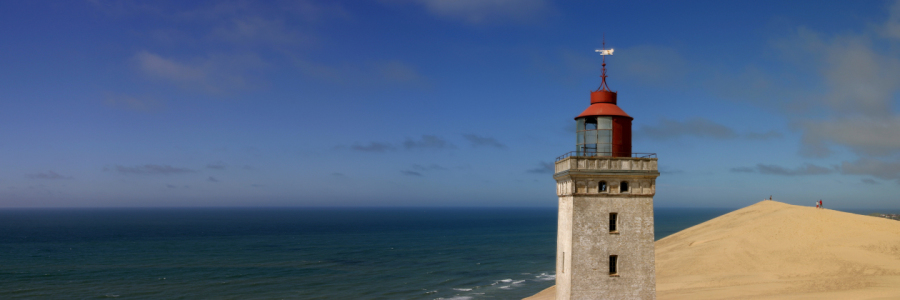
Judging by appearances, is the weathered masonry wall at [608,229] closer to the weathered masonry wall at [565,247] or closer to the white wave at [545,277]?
the weathered masonry wall at [565,247]

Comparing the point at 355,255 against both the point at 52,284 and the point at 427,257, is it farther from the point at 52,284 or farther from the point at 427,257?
the point at 52,284

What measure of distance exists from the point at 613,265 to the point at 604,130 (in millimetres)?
4529

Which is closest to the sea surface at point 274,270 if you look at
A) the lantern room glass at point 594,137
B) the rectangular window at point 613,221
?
the rectangular window at point 613,221

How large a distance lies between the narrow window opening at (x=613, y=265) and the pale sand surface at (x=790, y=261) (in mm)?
21433

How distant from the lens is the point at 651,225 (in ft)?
58.7

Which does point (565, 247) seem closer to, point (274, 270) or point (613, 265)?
point (613, 265)

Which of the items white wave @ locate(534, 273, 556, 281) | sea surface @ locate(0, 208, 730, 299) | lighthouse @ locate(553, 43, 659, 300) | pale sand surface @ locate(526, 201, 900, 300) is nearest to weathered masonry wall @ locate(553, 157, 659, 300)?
lighthouse @ locate(553, 43, 659, 300)

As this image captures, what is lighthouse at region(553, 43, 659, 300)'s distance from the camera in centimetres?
1736

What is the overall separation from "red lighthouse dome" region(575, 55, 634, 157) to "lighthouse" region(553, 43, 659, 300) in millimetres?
47

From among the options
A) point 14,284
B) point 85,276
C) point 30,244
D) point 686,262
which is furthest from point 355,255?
point 30,244

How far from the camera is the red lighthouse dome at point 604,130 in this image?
704 inches

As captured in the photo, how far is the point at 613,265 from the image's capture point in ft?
57.9

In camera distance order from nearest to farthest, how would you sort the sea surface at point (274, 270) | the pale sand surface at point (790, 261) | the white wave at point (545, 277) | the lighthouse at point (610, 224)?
1. the lighthouse at point (610, 224)
2. the pale sand surface at point (790, 261)
3. the sea surface at point (274, 270)
4. the white wave at point (545, 277)

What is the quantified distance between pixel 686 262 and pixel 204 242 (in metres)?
85.1
